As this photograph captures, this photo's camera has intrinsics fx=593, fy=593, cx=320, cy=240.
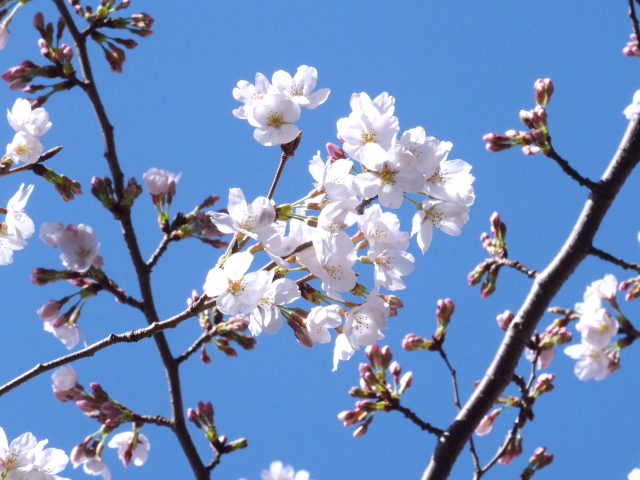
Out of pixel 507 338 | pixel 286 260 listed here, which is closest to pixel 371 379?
pixel 507 338

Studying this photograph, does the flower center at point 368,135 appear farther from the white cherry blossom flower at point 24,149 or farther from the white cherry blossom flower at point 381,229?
the white cherry blossom flower at point 24,149

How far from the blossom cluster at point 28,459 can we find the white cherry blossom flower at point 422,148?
5.12 feet

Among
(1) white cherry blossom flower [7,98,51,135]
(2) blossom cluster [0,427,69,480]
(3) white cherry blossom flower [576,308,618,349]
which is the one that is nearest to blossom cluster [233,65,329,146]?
(1) white cherry blossom flower [7,98,51,135]

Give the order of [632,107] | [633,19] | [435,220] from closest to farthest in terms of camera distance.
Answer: [435,220]
[633,19]
[632,107]

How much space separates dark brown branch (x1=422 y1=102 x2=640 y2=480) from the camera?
8.85 ft

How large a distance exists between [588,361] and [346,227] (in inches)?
95.6

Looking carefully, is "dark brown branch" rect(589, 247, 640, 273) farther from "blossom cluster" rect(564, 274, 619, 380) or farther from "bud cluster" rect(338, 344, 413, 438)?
"bud cluster" rect(338, 344, 413, 438)

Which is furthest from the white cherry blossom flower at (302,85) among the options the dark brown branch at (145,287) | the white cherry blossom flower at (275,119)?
the dark brown branch at (145,287)

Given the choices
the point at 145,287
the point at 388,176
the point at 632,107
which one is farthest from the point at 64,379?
the point at 632,107

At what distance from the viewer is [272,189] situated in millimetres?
1522

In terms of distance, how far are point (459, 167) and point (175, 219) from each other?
1.79 metres

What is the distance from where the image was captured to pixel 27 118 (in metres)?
2.19

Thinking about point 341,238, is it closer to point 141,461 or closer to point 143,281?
point 143,281

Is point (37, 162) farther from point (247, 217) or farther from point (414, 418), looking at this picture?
point (414, 418)
